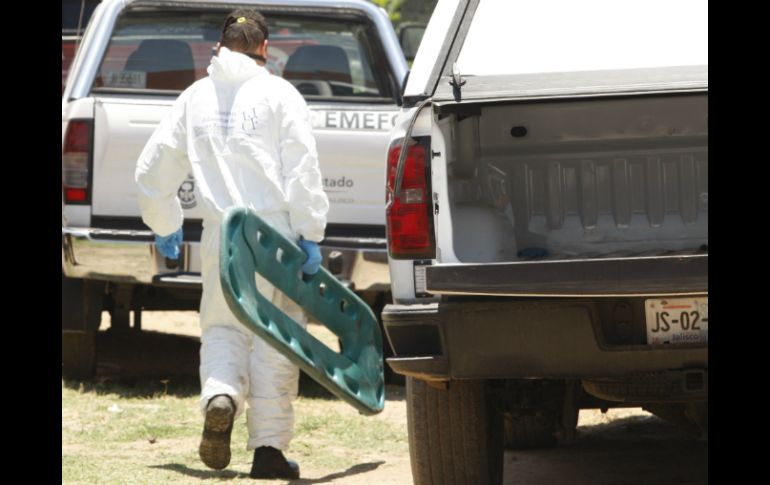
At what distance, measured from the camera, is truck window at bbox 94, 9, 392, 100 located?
7.74 metres

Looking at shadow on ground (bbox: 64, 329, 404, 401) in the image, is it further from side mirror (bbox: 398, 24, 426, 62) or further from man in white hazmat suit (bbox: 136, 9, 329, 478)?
man in white hazmat suit (bbox: 136, 9, 329, 478)

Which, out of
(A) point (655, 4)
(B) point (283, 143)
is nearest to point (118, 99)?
(B) point (283, 143)

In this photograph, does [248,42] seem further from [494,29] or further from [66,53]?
[66,53]

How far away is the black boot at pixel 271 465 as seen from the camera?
5.76m

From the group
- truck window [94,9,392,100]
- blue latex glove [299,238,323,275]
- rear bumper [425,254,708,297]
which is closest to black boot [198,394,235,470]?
blue latex glove [299,238,323,275]

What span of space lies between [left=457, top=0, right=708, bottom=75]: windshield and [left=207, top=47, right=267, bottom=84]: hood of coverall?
1279mm

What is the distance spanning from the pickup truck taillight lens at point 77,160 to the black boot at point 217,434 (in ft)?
6.96

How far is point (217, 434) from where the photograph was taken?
552 cm

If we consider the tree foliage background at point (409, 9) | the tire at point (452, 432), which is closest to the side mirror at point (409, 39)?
the tire at point (452, 432)

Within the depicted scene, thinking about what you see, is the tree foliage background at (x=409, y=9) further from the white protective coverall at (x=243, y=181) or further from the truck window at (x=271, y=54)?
the white protective coverall at (x=243, y=181)

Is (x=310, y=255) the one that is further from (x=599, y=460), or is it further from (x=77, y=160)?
(x=77, y=160)

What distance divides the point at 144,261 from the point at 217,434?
1.92m

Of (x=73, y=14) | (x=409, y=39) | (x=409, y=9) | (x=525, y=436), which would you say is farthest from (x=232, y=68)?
(x=409, y=9)

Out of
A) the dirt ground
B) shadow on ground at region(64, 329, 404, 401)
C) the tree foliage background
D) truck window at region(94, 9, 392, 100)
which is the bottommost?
the dirt ground
